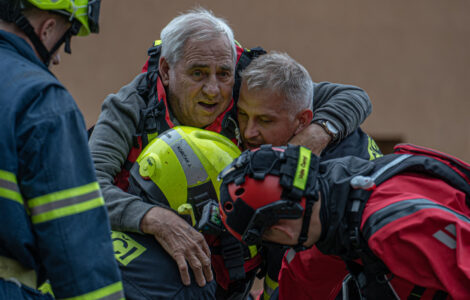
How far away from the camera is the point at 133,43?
5473 millimetres

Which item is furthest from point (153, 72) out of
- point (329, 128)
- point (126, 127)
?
point (329, 128)

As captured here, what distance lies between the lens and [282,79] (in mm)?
2824

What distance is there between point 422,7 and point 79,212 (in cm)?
549

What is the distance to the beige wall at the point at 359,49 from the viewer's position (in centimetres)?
544

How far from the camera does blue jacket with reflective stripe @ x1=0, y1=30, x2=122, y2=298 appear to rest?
166cm

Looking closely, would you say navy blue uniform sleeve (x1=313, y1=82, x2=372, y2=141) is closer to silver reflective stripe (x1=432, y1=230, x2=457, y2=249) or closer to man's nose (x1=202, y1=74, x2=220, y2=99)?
man's nose (x1=202, y1=74, x2=220, y2=99)

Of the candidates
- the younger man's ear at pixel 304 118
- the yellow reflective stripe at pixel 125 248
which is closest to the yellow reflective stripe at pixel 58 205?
the yellow reflective stripe at pixel 125 248

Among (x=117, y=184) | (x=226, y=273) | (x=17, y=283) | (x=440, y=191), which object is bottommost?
(x=226, y=273)

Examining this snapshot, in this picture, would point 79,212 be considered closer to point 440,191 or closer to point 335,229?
point 335,229

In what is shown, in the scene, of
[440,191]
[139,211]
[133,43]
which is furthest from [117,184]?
[133,43]

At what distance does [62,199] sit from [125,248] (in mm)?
780

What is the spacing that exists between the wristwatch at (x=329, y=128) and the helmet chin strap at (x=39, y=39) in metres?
1.36

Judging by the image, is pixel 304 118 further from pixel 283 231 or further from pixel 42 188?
pixel 42 188

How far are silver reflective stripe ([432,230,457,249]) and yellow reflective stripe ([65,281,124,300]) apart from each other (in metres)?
0.99
